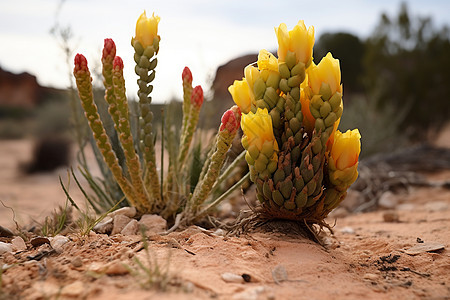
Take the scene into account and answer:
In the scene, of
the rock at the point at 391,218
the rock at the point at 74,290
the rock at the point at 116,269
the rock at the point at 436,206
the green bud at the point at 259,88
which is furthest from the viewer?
the rock at the point at 436,206

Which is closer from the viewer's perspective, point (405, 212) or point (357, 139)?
point (357, 139)

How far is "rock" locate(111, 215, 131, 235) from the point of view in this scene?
1.97 m

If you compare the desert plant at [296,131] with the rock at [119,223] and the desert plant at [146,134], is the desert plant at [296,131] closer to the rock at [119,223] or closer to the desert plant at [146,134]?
the desert plant at [146,134]

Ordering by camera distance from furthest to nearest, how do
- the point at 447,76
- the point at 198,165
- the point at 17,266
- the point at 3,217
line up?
the point at 447,76
the point at 3,217
the point at 198,165
the point at 17,266

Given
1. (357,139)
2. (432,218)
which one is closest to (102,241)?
(357,139)

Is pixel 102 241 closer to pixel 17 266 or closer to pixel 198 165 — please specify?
pixel 17 266

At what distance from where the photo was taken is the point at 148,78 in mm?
1929

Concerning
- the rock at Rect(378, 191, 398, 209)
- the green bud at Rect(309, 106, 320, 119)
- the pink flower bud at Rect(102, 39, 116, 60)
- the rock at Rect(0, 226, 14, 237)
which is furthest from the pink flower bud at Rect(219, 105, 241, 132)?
the rock at Rect(378, 191, 398, 209)

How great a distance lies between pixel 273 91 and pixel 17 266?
1124 mm

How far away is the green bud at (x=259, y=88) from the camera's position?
1812 millimetres

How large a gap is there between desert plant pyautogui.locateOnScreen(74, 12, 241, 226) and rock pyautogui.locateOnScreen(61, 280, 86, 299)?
0.81m

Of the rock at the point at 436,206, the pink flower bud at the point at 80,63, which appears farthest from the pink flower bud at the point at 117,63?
the rock at the point at 436,206

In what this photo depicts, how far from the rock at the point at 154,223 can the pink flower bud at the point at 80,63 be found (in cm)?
72

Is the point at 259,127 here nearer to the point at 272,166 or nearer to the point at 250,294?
the point at 272,166
